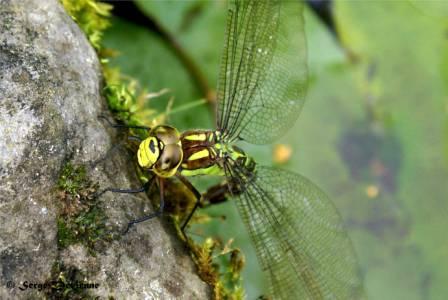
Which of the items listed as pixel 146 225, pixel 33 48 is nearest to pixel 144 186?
pixel 146 225

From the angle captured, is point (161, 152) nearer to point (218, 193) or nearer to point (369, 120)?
point (218, 193)

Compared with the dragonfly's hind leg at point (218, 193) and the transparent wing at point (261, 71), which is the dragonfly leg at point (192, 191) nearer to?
the dragonfly's hind leg at point (218, 193)

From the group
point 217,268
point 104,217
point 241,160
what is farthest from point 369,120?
point 104,217

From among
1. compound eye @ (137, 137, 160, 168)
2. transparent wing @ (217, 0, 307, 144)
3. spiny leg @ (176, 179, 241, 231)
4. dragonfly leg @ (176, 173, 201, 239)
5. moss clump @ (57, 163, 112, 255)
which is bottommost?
spiny leg @ (176, 179, 241, 231)

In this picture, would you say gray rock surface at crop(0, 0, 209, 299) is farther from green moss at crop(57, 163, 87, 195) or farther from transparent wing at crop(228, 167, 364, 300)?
transparent wing at crop(228, 167, 364, 300)

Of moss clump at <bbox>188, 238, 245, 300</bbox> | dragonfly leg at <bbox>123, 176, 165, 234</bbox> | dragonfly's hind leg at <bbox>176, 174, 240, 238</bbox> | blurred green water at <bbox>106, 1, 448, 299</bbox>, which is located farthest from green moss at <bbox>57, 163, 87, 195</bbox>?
Answer: blurred green water at <bbox>106, 1, 448, 299</bbox>

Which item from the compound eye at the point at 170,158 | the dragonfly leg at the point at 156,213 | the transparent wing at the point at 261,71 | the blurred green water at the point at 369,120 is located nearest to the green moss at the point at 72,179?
the dragonfly leg at the point at 156,213

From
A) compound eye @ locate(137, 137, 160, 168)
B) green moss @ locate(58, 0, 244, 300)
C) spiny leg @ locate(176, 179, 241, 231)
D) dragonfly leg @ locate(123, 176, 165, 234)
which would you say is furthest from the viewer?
spiny leg @ locate(176, 179, 241, 231)
